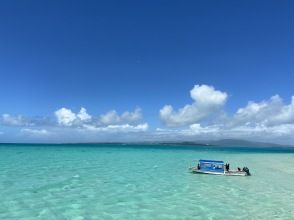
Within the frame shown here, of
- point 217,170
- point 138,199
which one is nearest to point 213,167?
point 217,170

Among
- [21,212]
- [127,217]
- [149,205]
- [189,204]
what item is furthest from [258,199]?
[21,212]

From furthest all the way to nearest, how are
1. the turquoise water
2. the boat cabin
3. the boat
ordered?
the boat cabin → the boat → the turquoise water

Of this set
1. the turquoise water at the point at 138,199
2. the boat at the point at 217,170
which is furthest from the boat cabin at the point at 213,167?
the turquoise water at the point at 138,199

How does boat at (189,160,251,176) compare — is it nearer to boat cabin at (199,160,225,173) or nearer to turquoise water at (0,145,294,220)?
boat cabin at (199,160,225,173)

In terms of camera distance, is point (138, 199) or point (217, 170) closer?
point (138, 199)

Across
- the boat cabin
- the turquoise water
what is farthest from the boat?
the turquoise water

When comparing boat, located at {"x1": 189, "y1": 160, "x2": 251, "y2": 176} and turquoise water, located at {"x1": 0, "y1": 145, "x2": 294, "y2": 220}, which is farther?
boat, located at {"x1": 189, "y1": 160, "x2": 251, "y2": 176}

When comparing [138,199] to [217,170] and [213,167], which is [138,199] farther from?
[213,167]

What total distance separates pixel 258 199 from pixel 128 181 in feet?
33.6

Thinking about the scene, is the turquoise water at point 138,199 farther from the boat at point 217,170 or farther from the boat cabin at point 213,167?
the boat cabin at point 213,167

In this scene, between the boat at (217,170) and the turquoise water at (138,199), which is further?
the boat at (217,170)

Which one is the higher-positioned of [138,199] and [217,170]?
[217,170]

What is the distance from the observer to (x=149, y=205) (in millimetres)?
17000

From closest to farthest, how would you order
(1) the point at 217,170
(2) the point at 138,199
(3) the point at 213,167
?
(2) the point at 138,199
(1) the point at 217,170
(3) the point at 213,167
